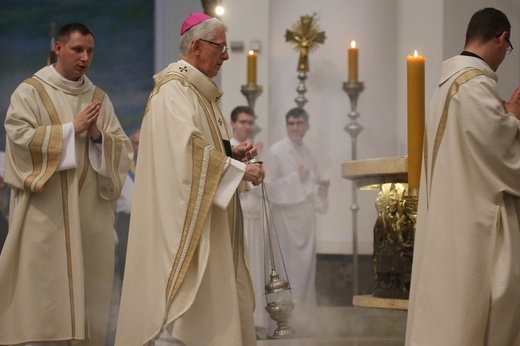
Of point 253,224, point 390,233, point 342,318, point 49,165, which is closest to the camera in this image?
point 49,165

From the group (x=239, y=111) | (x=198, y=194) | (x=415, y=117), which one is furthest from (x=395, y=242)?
(x=239, y=111)

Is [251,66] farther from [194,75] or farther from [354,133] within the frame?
[194,75]

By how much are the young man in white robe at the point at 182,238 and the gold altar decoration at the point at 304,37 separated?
4.88 metres

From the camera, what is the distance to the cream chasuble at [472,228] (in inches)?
154

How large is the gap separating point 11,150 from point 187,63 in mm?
1211

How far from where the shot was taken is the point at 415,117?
4562 mm

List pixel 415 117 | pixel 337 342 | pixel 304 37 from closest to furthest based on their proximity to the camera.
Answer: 1. pixel 415 117
2. pixel 337 342
3. pixel 304 37

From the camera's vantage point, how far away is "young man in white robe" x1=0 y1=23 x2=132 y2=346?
191 inches

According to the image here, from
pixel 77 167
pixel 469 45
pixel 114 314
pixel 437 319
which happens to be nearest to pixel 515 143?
pixel 469 45

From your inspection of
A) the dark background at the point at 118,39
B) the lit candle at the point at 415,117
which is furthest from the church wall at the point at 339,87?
the lit candle at the point at 415,117

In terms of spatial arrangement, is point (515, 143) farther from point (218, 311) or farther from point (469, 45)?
point (218, 311)

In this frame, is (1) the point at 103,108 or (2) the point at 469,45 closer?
(2) the point at 469,45

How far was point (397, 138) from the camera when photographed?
956cm

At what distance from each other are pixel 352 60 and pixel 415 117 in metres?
3.90
